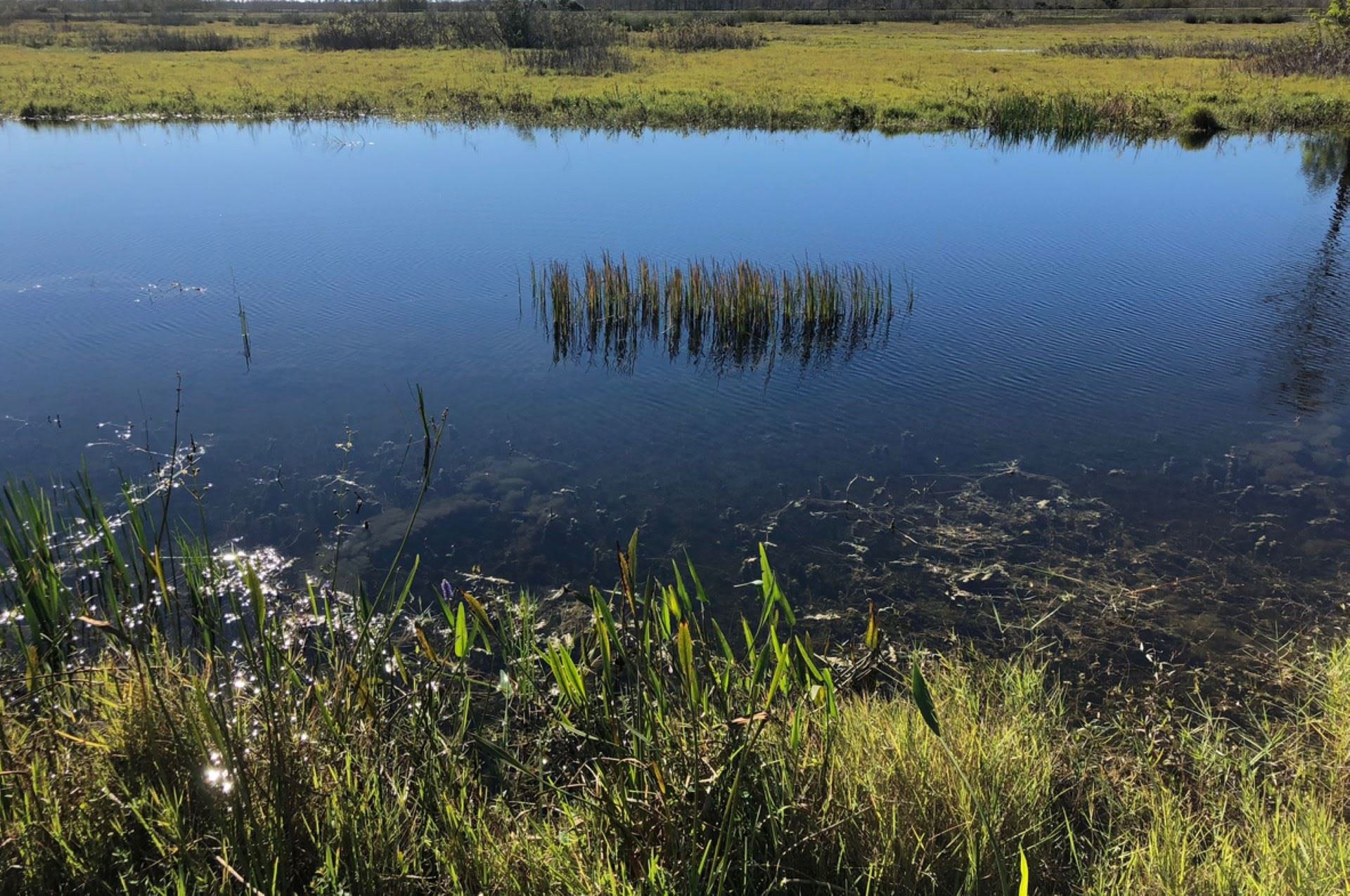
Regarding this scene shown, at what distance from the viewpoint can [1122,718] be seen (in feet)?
12.4

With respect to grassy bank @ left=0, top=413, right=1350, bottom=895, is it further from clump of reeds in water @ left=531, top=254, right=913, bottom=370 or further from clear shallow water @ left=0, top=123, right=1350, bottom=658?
clump of reeds in water @ left=531, top=254, right=913, bottom=370

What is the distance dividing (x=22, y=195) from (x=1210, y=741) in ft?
53.4

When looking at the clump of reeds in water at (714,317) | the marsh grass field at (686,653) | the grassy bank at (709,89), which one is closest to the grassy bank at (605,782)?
the marsh grass field at (686,653)

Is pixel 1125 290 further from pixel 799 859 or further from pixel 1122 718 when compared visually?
pixel 799 859

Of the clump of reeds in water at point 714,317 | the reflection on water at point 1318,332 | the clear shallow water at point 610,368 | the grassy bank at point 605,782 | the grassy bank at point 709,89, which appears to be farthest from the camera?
the grassy bank at point 709,89

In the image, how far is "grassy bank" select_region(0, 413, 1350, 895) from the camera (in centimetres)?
227

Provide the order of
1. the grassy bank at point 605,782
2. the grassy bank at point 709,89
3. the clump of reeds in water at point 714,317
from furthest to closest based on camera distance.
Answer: the grassy bank at point 709,89, the clump of reeds in water at point 714,317, the grassy bank at point 605,782

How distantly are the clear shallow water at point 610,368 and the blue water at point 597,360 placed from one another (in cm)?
4

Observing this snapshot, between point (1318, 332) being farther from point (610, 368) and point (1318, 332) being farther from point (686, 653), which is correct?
point (686, 653)

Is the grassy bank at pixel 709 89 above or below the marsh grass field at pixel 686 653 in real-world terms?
above

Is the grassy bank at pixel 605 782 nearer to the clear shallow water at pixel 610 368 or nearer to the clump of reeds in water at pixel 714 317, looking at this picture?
the clear shallow water at pixel 610 368

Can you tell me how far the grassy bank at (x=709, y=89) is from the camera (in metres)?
21.4

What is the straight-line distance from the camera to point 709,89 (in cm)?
2508

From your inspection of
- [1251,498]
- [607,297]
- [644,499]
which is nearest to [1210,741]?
[1251,498]
